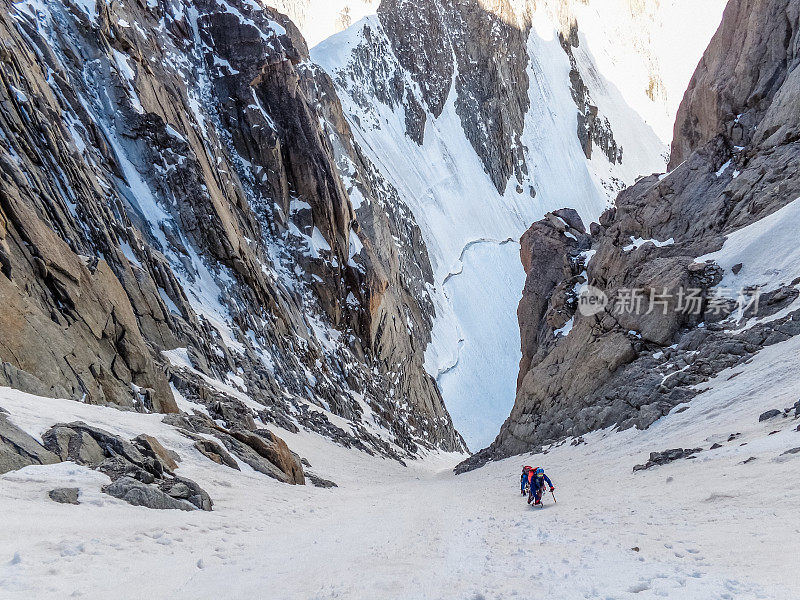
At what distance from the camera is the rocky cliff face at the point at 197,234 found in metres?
16.2

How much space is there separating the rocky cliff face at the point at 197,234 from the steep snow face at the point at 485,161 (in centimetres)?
790

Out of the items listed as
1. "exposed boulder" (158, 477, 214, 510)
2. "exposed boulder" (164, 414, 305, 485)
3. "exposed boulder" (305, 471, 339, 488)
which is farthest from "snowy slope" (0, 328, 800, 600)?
"exposed boulder" (305, 471, 339, 488)

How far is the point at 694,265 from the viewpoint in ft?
68.9

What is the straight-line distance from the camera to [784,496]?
738cm

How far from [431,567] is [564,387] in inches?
789

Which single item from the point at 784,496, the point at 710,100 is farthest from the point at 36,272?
the point at 710,100

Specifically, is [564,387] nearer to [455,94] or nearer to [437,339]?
[437,339]

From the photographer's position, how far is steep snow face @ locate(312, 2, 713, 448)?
226 feet

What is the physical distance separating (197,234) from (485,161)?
68061 mm

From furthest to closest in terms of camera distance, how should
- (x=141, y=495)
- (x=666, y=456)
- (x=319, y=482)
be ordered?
1. (x=319, y=482)
2. (x=666, y=456)
3. (x=141, y=495)

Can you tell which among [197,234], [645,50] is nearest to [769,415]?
[197,234]

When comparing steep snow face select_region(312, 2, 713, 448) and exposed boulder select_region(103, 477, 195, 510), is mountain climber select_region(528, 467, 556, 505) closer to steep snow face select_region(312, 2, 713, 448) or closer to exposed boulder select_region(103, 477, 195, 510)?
exposed boulder select_region(103, 477, 195, 510)
